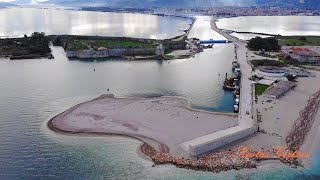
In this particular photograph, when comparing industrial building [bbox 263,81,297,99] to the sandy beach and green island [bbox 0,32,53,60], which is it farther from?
green island [bbox 0,32,53,60]

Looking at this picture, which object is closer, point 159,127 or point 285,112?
point 159,127

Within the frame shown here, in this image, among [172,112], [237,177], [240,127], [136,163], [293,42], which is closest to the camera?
[237,177]

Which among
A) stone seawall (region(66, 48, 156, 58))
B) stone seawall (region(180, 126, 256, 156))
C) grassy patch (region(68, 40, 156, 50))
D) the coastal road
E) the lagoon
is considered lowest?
stone seawall (region(180, 126, 256, 156))

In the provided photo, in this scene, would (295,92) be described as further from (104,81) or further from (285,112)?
(104,81)

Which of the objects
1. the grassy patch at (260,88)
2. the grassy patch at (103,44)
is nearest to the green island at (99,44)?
the grassy patch at (103,44)

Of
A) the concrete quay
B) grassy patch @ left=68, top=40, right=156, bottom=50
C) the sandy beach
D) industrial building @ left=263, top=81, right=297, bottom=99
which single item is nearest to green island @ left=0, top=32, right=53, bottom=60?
grassy patch @ left=68, top=40, right=156, bottom=50

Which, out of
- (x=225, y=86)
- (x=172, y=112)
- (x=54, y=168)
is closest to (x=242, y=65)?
(x=225, y=86)

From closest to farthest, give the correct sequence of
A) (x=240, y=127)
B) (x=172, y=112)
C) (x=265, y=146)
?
(x=265, y=146), (x=240, y=127), (x=172, y=112)
